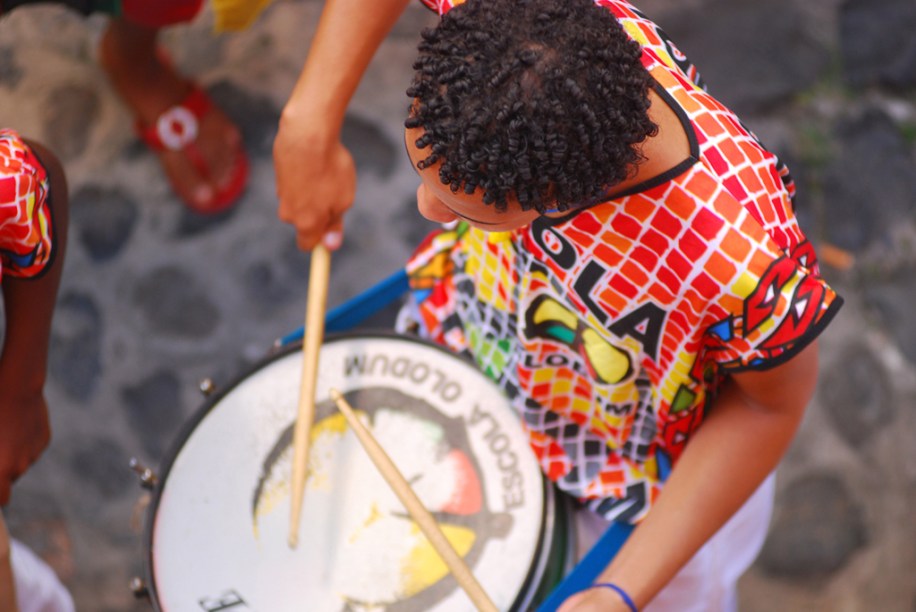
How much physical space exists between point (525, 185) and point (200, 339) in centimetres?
133

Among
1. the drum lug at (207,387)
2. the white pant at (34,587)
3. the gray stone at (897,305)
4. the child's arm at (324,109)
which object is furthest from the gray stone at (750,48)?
the white pant at (34,587)

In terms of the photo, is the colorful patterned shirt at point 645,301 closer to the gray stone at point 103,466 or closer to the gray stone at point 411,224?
the gray stone at point 411,224

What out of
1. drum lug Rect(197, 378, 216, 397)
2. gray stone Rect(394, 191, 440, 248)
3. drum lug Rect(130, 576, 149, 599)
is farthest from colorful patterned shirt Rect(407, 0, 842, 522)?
gray stone Rect(394, 191, 440, 248)

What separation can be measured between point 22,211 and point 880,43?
1930 millimetres

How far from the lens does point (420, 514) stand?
104 centimetres

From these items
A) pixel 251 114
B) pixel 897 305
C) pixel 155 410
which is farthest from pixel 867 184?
pixel 155 410

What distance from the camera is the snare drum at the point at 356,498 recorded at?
1.11 metres

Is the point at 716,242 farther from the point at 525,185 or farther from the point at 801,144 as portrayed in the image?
the point at 801,144

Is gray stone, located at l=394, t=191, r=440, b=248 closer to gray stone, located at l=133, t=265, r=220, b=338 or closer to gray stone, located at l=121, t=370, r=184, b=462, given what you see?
gray stone, located at l=133, t=265, r=220, b=338

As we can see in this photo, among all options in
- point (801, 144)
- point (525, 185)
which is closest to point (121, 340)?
point (525, 185)

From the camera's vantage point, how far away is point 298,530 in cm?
114

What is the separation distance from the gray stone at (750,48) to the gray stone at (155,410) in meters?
1.37

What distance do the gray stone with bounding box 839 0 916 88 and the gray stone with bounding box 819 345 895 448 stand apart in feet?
2.24

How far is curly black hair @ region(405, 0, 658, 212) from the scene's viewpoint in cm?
75
